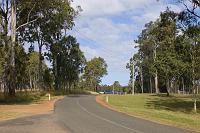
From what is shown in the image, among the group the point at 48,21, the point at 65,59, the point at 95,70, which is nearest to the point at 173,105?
the point at 48,21

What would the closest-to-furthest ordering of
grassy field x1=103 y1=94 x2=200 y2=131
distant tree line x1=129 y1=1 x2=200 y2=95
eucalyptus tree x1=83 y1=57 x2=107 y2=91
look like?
1. grassy field x1=103 y1=94 x2=200 y2=131
2. distant tree line x1=129 y1=1 x2=200 y2=95
3. eucalyptus tree x1=83 y1=57 x2=107 y2=91

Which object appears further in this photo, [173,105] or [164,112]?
[173,105]

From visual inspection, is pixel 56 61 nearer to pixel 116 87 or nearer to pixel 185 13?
pixel 185 13

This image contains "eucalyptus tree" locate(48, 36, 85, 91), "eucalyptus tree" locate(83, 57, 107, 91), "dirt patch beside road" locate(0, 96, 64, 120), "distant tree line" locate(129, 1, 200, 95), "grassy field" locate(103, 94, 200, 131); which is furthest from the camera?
"eucalyptus tree" locate(83, 57, 107, 91)

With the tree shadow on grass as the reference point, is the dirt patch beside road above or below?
above

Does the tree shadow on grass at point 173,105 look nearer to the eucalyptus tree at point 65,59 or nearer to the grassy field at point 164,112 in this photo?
the grassy field at point 164,112

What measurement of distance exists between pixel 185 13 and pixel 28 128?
91.4 feet

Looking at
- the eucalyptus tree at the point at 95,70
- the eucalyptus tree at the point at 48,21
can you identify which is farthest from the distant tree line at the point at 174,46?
the eucalyptus tree at the point at 95,70

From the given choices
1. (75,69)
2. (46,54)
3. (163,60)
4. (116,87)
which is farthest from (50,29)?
(116,87)

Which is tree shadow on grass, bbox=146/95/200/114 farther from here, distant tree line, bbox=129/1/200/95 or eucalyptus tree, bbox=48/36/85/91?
eucalyptus tree, bbox=48/36/85/91

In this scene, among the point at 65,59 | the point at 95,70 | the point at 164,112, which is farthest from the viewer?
the point at 95,70

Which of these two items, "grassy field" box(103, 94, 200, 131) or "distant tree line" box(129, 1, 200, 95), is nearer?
"grassy field" box(103, 94, 200, 131)

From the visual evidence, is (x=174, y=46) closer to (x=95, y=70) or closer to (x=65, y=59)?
(x=65, y=59)

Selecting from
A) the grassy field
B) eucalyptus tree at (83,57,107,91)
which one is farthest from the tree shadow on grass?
eucalyptus tree at (83,57,107,91)
